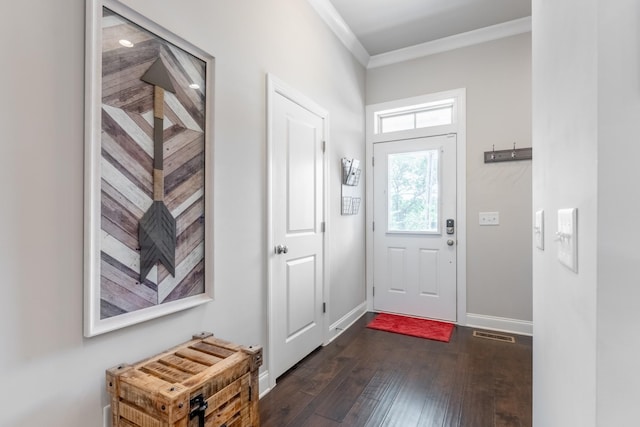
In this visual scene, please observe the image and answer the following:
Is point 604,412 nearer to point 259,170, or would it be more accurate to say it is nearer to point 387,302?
point 259,170

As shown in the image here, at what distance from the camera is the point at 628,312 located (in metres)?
0.42

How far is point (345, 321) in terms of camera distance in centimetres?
332

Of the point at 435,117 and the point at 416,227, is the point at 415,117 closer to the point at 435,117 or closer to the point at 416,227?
the point at 435,117

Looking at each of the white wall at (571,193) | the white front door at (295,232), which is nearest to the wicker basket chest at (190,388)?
the white front door at (295,232)

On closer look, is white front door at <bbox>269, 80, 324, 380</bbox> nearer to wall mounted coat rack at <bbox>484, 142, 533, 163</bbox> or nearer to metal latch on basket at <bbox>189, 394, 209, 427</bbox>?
metal latch on basket at <bbox>189, 394, 209, 427</bbox>

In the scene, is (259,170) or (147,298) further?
(259,170)

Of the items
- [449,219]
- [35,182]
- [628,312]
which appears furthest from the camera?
[449,219]

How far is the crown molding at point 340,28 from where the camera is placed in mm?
2807

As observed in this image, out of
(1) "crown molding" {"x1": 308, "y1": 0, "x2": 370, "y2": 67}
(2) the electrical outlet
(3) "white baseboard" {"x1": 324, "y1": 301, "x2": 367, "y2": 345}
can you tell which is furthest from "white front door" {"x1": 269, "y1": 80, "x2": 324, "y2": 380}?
(2) the electrical outlet

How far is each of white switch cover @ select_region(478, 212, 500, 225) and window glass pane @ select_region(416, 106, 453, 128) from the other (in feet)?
3.47

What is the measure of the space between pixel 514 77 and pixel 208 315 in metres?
3.51

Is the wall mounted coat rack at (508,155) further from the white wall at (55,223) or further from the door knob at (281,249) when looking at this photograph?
the white wall at (55,223)

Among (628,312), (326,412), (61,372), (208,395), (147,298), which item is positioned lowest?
(326,412)

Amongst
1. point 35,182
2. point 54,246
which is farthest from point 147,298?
point 35,182
